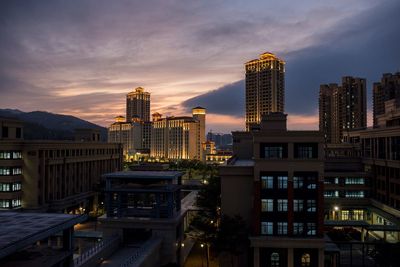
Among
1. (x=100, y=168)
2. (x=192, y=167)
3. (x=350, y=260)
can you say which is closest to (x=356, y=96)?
(x=192, y=167)

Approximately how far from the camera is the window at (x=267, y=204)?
44.3 m

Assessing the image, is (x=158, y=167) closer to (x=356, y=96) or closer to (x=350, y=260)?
(x=350, y=260)

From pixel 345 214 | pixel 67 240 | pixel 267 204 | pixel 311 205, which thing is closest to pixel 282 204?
pixel 267 204

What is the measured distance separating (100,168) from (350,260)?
213 ft

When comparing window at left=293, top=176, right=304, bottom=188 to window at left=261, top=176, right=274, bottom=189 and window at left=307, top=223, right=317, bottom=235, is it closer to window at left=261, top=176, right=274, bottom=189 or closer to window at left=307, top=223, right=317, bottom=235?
window at left=261, top=176, right=274, bottom=189

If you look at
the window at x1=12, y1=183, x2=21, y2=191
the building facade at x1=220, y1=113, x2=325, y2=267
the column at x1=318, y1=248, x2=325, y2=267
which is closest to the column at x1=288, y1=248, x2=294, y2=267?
the building facade at x1=220, y1=113, x2=325, y2=267

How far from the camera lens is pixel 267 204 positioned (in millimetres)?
44438

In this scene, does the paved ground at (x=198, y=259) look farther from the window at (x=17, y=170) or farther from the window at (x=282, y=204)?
the window at (x=17, y=170)

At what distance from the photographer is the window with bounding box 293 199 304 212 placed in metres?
44.1

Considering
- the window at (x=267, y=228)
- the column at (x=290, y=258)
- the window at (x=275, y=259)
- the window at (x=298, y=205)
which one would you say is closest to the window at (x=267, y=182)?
the window at (x=298, y=205)

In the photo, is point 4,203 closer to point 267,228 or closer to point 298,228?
point 267,228

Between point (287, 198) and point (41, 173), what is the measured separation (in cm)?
4713

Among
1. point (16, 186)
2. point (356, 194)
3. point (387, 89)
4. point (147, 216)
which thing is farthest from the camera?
point (387, 89)

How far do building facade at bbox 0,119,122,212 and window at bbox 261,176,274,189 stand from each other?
44102 mm
